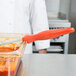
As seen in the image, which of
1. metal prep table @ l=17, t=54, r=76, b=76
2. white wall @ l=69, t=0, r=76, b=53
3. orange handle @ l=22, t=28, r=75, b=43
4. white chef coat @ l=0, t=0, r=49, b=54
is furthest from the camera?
white wall @ l=69, t=0, r=76, b=53

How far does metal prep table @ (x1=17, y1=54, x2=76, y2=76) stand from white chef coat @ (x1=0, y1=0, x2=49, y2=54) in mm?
615

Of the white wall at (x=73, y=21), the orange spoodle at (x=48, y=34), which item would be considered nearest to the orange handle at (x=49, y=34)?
the orange spoodle at (x=48, y=34)

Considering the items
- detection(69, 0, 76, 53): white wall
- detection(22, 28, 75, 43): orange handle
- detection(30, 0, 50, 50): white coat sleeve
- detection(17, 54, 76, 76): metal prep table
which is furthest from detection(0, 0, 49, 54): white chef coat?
detection(69, 0, 76, 53): white wall

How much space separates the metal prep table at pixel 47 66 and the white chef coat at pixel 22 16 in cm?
62

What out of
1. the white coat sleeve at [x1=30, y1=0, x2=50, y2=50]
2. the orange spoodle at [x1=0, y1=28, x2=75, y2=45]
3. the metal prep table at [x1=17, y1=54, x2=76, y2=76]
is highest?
the white coat sleeve at [x1=30, y1=0, x2=50, y2=50]

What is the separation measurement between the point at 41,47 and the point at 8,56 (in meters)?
1.00

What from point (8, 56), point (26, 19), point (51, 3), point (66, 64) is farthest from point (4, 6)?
point (51, 3)

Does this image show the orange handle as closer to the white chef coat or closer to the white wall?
the white chef coat

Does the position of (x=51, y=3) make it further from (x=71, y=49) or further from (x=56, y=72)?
(x=56, y=72)

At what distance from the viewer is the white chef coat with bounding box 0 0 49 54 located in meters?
1.26

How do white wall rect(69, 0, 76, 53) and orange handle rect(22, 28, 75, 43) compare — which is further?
white wall rect(69, 0, 76, 53)

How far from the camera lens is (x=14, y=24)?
1.28 meters

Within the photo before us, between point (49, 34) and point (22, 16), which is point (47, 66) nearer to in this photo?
point (49, 34)

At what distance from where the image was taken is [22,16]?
130 cm
